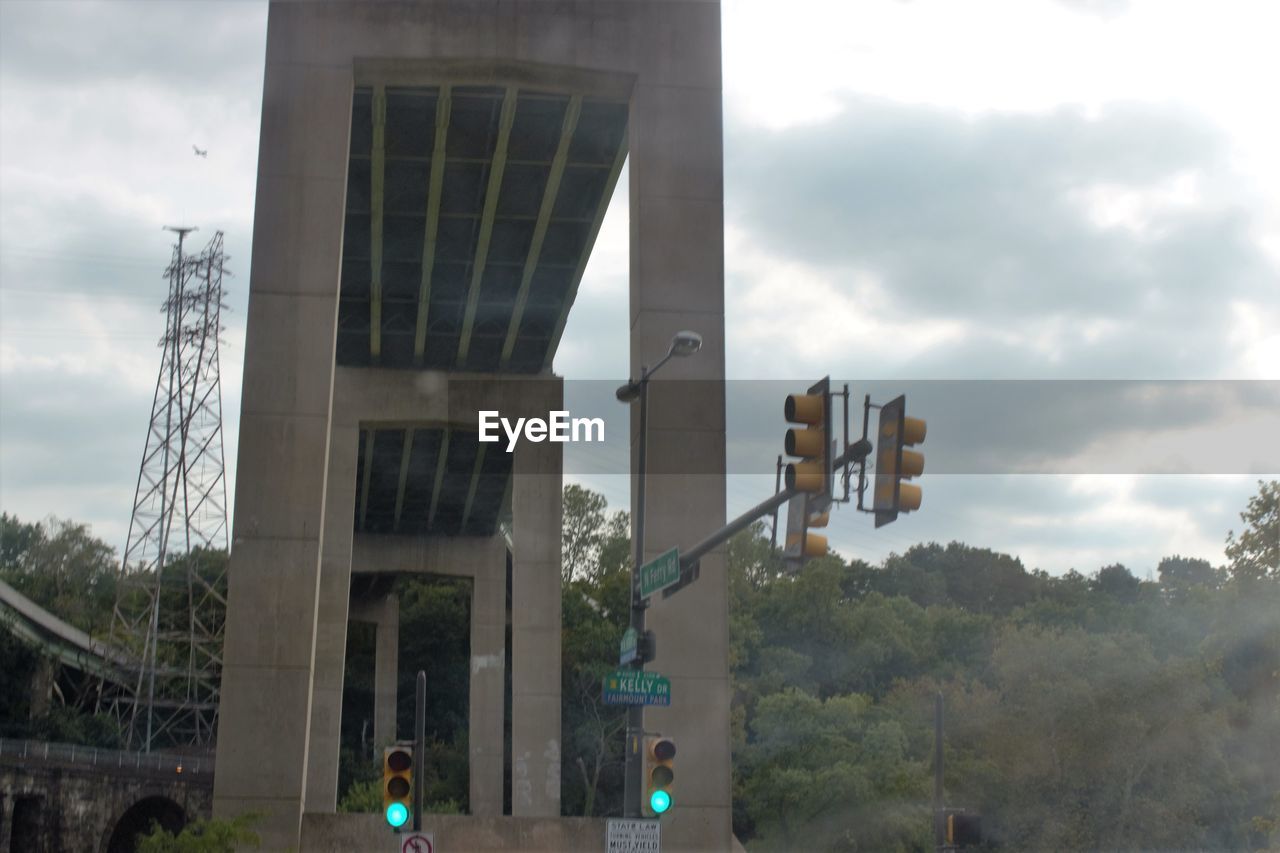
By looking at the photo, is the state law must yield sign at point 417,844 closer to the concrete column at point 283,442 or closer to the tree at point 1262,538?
the concrete column at point 283,442

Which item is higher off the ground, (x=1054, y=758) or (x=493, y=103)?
(x=493, y=103)

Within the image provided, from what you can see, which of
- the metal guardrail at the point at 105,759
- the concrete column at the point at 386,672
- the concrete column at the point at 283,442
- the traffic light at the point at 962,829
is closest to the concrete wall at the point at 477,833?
the concrete column at the point at 283,442

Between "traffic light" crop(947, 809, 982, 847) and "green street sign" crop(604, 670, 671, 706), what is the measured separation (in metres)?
5.62

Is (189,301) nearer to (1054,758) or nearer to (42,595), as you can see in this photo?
(42,595)

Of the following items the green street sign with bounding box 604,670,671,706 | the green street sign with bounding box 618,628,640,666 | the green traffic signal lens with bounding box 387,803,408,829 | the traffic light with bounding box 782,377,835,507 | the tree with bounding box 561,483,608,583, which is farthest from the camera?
the tree with bounding box 561,483,608,583

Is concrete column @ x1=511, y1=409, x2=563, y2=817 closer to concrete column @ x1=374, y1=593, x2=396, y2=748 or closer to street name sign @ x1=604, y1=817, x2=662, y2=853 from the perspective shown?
concrete column @ x1=374, y1=593, x2=396, y2=748

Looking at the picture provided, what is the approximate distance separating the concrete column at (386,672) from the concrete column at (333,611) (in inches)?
942

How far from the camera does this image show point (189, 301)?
251ft

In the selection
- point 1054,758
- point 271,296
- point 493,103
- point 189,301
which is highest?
point 189,301

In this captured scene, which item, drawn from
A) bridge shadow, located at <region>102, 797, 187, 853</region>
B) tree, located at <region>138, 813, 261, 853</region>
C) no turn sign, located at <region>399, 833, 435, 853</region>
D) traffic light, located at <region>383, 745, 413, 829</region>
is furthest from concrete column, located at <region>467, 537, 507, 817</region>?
traffic light, located at <region>383, 745, 413, 829</region>

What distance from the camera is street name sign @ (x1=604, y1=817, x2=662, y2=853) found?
1453 cm

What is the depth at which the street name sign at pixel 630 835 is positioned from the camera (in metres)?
14.5

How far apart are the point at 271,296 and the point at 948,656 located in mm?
58867

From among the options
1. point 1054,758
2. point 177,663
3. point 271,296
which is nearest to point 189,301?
point 177,663
